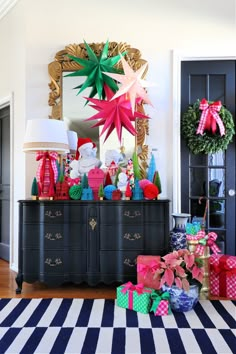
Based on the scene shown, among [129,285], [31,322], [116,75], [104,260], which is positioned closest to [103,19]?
[116,75]

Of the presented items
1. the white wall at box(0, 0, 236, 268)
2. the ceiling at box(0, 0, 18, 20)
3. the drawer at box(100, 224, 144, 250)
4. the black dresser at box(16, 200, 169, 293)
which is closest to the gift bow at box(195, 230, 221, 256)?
the black dresser at box(16, 200, 169, 293)

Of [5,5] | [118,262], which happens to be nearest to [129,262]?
[118,262]

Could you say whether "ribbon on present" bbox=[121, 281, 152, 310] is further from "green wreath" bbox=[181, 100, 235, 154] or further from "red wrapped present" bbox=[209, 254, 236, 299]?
"green wreath" bbox=[181, 100, 235, 154]

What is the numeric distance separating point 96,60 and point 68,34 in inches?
19.7

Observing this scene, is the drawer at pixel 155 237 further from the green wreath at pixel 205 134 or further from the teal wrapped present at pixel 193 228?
the green wreath at pixel 205 134

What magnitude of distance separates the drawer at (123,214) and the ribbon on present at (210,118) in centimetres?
105

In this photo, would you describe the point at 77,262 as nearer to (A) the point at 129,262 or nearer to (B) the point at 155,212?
(A) the point at 129,262

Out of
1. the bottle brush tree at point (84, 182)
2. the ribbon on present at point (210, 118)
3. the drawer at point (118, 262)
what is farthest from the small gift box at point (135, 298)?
the ribbon on present at point (210, 118)

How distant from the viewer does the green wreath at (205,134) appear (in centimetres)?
324

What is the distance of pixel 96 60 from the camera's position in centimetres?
325

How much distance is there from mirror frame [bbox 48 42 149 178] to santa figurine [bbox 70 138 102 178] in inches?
19.1

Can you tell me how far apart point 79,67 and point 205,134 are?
1.49m

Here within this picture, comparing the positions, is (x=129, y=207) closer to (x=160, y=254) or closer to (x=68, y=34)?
(x=160, y=254)

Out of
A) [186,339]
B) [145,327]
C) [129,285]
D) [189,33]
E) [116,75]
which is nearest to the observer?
[186,339]
